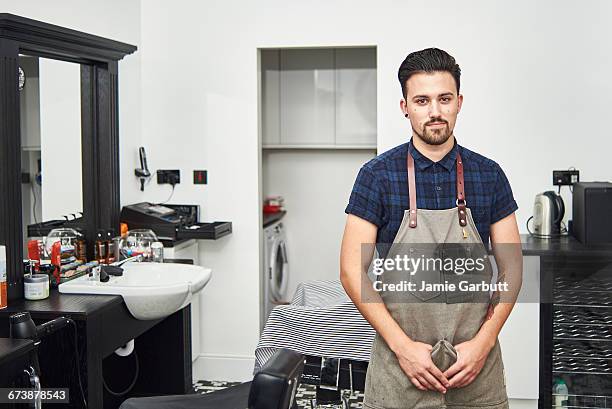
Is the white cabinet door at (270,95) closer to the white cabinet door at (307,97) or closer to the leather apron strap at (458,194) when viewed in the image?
the white cabinet door at (307,97)

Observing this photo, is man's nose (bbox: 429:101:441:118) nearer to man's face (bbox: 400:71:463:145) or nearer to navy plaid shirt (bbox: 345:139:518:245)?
man's face (bbox: 400:71:463:145)

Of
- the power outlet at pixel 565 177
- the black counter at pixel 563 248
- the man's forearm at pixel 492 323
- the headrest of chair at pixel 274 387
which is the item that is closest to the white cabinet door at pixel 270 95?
the power outlet at pixel 565 177

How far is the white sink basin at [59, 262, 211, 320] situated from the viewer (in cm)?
333

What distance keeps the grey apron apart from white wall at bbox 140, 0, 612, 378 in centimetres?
241

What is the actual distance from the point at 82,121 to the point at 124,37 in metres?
0.81

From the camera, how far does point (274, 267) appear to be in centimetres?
581

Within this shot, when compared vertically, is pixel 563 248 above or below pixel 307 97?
below

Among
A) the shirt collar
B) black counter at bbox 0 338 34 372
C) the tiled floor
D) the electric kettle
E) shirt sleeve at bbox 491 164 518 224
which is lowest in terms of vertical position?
the tiled floor

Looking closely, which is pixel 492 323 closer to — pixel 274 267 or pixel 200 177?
pixel 200 177

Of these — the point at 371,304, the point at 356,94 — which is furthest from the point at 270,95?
the point at 371,304

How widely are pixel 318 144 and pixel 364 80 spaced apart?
58 centimetres

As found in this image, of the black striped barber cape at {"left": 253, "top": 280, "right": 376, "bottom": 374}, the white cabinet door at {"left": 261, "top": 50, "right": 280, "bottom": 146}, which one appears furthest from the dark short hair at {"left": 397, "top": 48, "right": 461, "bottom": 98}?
the white cabinet door at {"left": 261, "top": 50, "right": 280, "bottom": 146}

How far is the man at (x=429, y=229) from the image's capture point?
2.16 meters

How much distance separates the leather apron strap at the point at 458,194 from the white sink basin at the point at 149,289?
1.47m
